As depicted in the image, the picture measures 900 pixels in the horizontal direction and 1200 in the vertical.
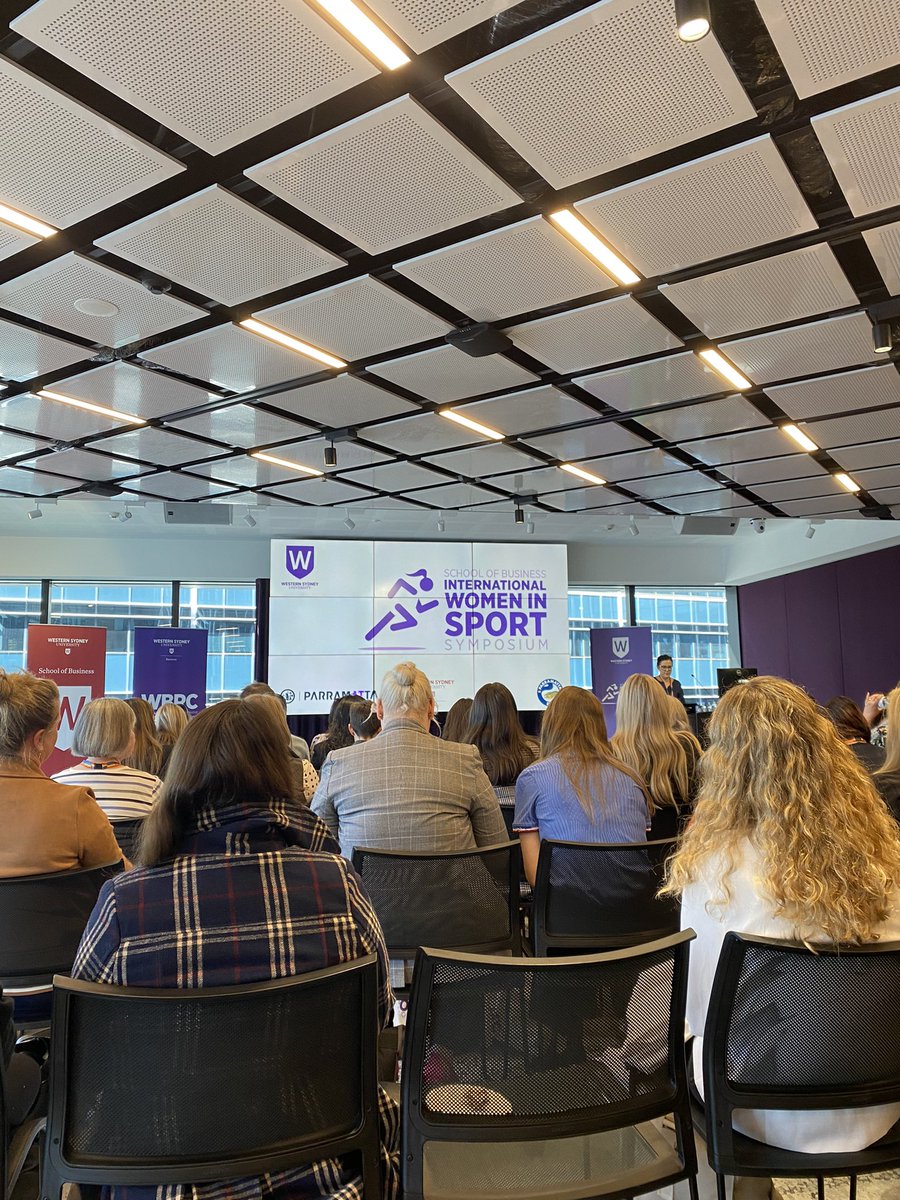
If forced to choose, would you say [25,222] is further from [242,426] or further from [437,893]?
[437,893]

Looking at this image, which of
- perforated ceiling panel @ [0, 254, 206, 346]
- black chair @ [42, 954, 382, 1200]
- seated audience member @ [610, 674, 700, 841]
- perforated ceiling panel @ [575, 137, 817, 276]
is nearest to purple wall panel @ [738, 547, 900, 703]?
seated audience member @ [610, 674, 700, 841]

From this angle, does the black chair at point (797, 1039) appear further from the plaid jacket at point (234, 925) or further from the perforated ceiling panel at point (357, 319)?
the perforated ceiling panel at point (357, 319)

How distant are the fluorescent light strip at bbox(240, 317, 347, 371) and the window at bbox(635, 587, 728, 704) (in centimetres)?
847

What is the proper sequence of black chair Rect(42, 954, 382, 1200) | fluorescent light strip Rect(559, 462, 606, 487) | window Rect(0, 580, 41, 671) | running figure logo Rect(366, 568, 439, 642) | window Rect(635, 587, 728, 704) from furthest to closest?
window Rect(635, 587, 728, 704) < window Rect(0, 580, 41, 671) < running figure logo Rect(366, 568, 439, 642) < fluorescent light strip Rect(559, 462, 606, 487) < black chair Rect(42, 954, 382, 1200)

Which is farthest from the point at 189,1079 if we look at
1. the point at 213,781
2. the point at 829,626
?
the point at 829,626

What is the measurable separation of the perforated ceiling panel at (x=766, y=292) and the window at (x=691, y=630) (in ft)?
27.5

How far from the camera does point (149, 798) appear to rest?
10.6 ft

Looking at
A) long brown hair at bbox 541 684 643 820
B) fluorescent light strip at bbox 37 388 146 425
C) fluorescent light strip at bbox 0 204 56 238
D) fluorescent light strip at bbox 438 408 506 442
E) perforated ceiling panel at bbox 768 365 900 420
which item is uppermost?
fluorescent light strip at bbox 37 388 146 425

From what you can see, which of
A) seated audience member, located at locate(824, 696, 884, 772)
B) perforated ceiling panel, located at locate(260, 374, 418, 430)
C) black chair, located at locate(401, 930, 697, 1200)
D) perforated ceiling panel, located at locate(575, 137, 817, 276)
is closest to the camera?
black chair, located at locate(401, 930, 697, 1200)

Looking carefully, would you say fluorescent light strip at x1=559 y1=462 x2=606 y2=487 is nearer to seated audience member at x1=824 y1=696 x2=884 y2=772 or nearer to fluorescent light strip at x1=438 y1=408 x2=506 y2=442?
fluorescent light strip at x1=438 y1=408 x2=506 y2=442

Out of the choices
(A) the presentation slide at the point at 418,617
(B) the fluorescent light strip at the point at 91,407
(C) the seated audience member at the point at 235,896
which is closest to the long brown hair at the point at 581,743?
(C) the seated audience member at the point at 235,896

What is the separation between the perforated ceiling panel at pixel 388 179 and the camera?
274cm

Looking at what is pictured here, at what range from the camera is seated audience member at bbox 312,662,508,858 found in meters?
2.82

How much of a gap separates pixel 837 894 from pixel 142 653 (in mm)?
9280
